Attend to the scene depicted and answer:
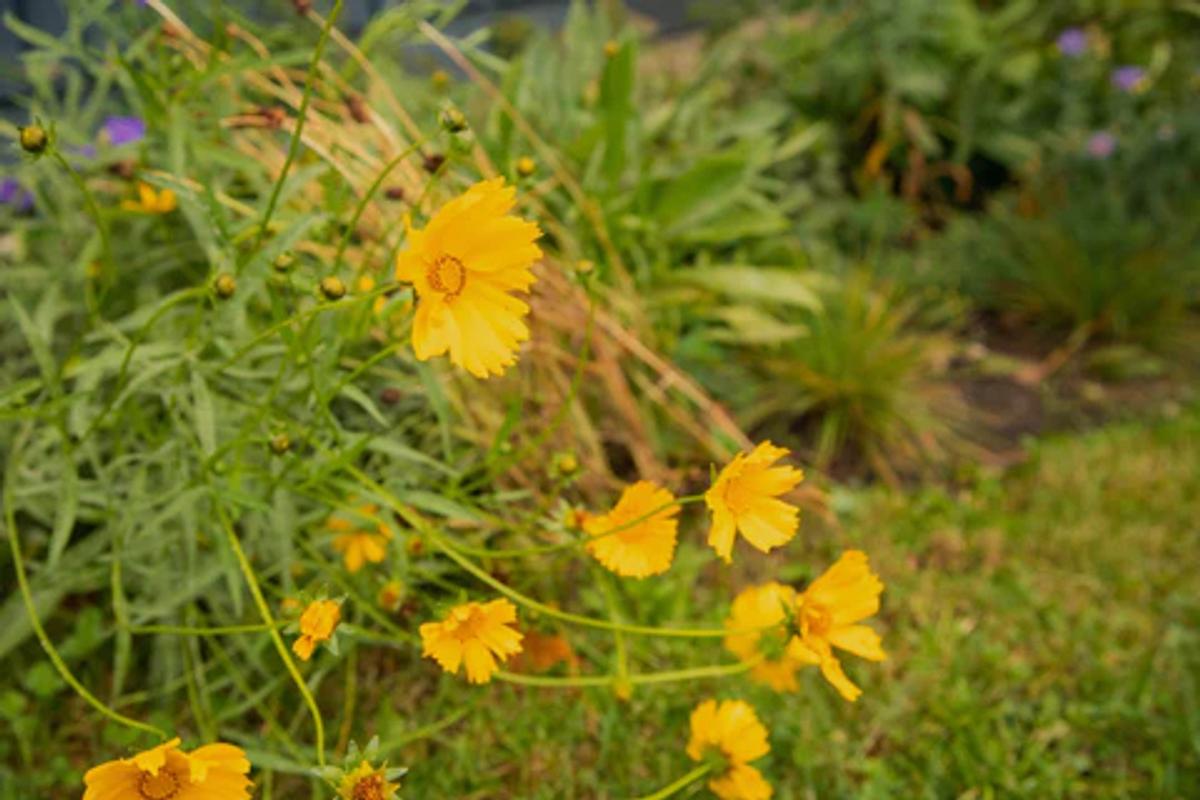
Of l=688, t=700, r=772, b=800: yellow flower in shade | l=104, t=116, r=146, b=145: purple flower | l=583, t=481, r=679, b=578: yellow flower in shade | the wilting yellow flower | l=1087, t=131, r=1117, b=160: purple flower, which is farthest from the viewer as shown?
l=1087, t=131, r=1117, b=160: purple flower

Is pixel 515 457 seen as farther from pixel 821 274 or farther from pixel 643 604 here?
pixel 821 274

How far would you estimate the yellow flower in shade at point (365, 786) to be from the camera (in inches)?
39.5

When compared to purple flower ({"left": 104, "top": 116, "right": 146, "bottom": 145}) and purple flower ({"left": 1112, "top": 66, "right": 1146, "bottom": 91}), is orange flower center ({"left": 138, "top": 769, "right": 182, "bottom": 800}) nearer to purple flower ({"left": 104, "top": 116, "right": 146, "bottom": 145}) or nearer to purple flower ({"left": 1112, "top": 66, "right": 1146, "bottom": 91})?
purple flower ({"left": 104, "top": 116, "right": 146, "bottom": 145})

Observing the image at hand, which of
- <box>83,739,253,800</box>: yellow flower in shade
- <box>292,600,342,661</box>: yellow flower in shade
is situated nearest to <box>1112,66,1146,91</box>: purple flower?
<box>292,600,342,661</box>: yellow flower in shade

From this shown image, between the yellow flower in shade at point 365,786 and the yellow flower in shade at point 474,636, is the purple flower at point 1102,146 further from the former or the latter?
the yellow flower in shade at point 365,786

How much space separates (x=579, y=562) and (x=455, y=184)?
63 centimetres

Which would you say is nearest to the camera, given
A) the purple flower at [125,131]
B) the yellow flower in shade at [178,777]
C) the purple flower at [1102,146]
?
the yellow flower in shade at [178,777]

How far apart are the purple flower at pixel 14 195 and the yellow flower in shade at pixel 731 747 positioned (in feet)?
4.59

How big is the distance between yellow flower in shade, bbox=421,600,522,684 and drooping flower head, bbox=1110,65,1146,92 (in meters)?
2.77

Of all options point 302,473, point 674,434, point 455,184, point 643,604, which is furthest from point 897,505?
point 302,473

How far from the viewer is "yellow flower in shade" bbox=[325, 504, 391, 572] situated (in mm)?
1495

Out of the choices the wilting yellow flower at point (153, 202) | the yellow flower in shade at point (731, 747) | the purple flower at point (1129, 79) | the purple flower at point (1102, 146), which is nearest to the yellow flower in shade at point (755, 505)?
the yellow flower in shade at point (731, 747)

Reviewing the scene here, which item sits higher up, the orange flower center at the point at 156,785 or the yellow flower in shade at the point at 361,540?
the orange flower center at the point at 156,785

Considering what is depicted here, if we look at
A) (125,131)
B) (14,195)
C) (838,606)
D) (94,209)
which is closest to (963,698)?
(838,606)
